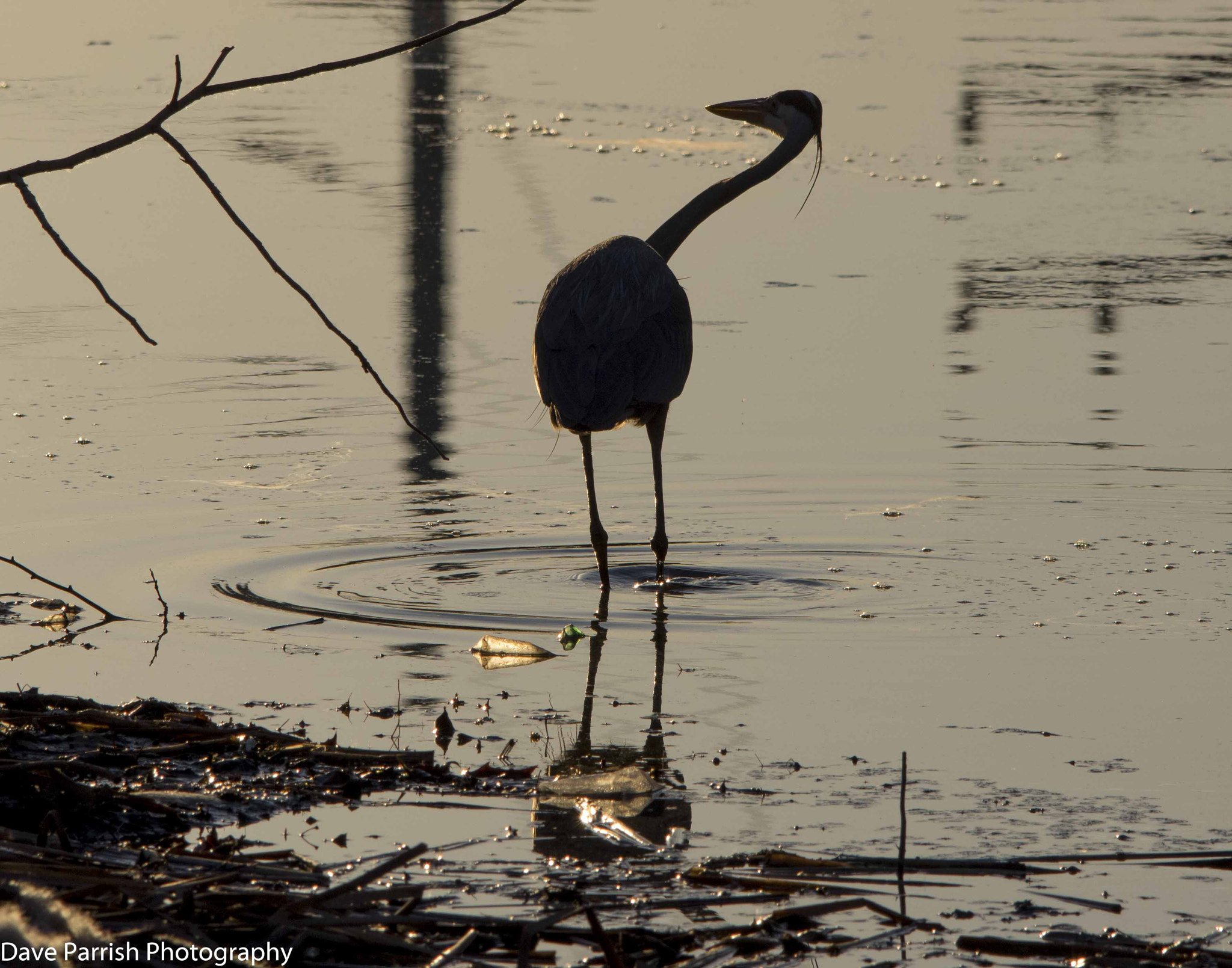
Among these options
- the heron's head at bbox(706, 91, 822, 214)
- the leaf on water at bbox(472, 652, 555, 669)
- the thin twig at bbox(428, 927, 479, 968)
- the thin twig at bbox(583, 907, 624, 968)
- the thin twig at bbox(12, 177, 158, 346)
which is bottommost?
the leaf on water at bbox(472, 652, 555, 669)

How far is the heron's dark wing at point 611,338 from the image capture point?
24.2 feet

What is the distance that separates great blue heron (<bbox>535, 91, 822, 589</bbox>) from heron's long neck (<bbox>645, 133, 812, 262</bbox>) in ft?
1.56

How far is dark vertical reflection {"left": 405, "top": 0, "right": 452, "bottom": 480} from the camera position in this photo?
9164 mm

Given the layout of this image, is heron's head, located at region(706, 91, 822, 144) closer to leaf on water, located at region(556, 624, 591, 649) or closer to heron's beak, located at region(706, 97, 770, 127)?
heron's beak, located at region(706, 97, 770, 127)

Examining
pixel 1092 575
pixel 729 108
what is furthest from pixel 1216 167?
pixel 1092 575

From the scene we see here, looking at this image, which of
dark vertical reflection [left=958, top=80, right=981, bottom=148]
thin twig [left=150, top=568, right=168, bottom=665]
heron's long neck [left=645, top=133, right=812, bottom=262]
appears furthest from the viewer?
dark vertical reflection [left=958, top=80, right=981, bottom=148]

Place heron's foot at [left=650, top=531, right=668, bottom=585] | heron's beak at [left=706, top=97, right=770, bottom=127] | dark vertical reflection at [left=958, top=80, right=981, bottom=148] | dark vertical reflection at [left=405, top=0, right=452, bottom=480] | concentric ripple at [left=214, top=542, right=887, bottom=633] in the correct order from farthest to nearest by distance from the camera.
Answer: dark vertical reflection at [left=958, top=80, right=981, bottom=148]
heron's beak at [left=706, top=97, right=770, bottom=127]
dark vertical reflection at [left=405, top=0, right=452, bottom=480]
heron's foot at [left=650, top=531, right=668, bottom=585]
concentric ripple at [left=214, top=542, right=887, bottom=633]

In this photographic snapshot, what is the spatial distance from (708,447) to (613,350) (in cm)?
148

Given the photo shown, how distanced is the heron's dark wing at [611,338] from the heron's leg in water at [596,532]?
14cm

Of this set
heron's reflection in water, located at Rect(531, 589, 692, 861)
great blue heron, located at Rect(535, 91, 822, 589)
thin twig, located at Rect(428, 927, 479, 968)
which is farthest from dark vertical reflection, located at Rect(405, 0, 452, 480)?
thin twig, located at Rect(428, 927, 479, 968)

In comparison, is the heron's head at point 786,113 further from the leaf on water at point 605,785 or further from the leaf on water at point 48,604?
the leaf on water at point 605,785

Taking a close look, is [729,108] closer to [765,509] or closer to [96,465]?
[765,509]

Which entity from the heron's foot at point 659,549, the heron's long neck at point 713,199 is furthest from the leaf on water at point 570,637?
the heron's long neck at point 713,199

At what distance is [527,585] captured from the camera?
7.06 metres
